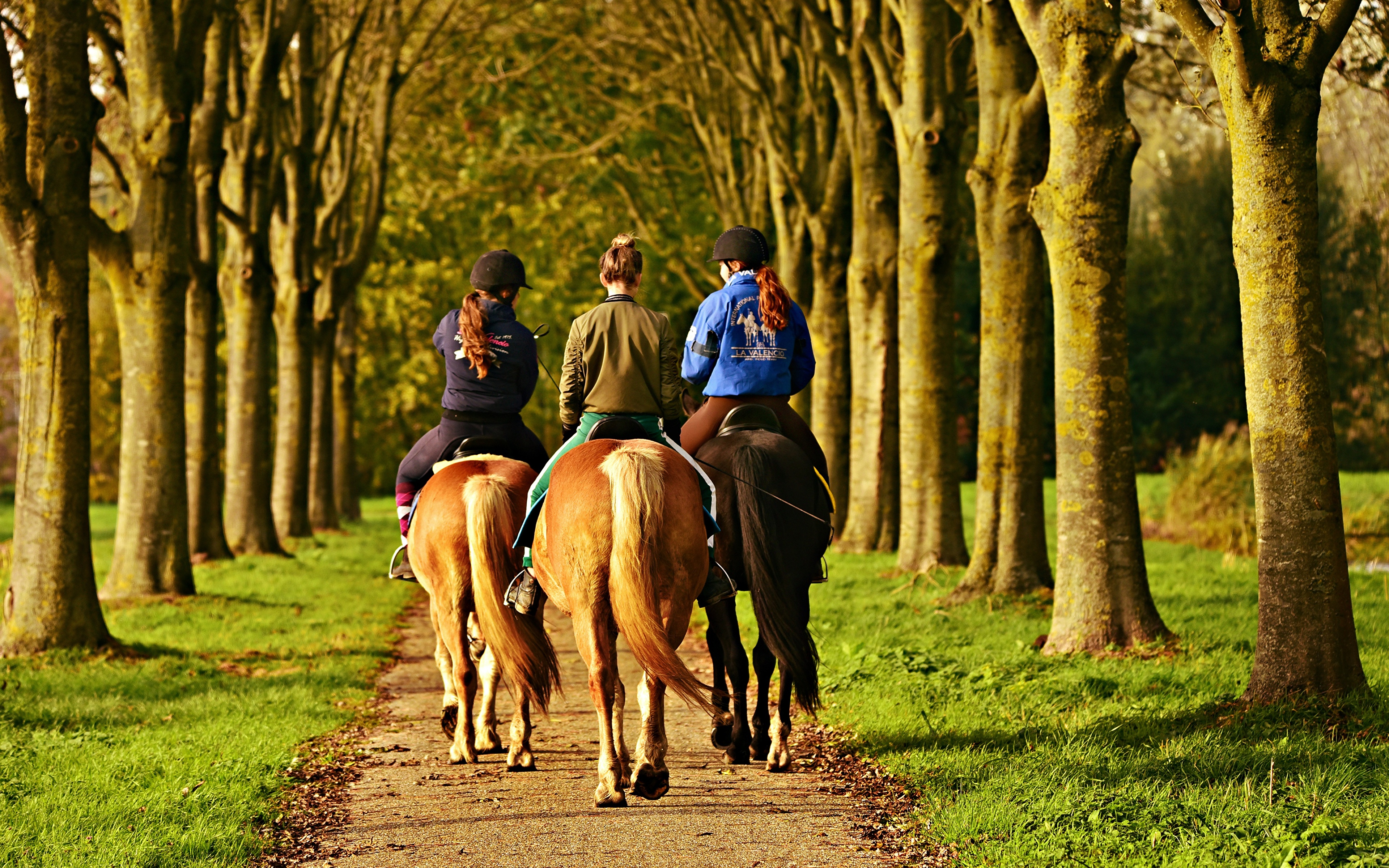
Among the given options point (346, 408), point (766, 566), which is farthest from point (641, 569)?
point (346, 408)

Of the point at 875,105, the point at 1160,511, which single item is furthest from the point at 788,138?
the point at 1160,511

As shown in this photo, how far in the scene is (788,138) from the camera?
20734 millimetres

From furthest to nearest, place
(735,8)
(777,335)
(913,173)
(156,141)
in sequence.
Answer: (735,8), (913,173), (156,141), (777,335)

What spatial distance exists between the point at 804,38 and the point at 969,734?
14.6 meters

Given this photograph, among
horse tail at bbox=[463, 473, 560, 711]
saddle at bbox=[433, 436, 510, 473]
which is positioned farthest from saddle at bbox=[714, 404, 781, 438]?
saddle at bbox=[433, 436, 510, 473]

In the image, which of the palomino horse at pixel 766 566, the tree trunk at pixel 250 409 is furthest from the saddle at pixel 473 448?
the tree trunk at pixel 250 409

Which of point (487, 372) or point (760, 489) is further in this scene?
point (487, 372)

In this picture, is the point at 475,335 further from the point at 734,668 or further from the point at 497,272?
the point at 734,668

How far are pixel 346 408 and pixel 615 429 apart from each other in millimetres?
Result: 23726

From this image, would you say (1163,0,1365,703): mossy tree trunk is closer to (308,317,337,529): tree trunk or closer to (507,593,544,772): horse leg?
(507,593,544,772): horse leg

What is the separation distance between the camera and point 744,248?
7.73 metres

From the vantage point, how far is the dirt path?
569cm

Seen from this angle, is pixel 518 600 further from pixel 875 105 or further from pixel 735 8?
pixel 735 8

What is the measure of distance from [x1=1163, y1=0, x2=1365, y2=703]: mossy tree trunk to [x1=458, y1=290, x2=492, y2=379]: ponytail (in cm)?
435
